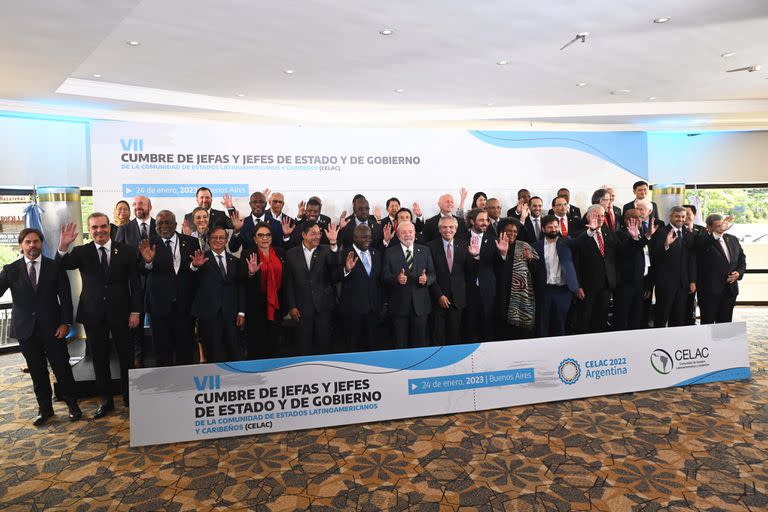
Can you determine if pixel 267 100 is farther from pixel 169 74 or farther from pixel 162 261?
pixel 162 261

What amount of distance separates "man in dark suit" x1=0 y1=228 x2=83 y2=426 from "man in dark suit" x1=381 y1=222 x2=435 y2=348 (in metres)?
2.67

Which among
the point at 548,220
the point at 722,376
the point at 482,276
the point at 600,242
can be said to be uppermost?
the point at 548,220

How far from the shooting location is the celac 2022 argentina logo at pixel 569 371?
4.38 m

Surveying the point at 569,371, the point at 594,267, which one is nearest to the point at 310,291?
the point at 569,371

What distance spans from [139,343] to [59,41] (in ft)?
8.91

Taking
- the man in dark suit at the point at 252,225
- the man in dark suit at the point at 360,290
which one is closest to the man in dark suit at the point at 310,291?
the man in dark suit at the point at 360,290

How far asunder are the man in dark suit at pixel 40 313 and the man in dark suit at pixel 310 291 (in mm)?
1812

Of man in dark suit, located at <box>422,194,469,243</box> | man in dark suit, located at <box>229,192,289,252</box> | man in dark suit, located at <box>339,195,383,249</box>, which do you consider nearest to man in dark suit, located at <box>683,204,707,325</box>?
man in dark suit, located at <box>422,194,469,243</box>

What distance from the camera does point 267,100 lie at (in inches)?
282

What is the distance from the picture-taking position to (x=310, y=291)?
451 centimetres

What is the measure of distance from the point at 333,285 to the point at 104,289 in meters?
1.90

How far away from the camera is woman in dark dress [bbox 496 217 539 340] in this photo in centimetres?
498

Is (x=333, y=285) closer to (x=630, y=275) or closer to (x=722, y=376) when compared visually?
(x=630, y=275)

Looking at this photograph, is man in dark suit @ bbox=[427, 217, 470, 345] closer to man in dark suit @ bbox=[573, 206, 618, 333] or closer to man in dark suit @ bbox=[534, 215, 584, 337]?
man in dark suit @ bbox=[534, 215, 584, 337]
